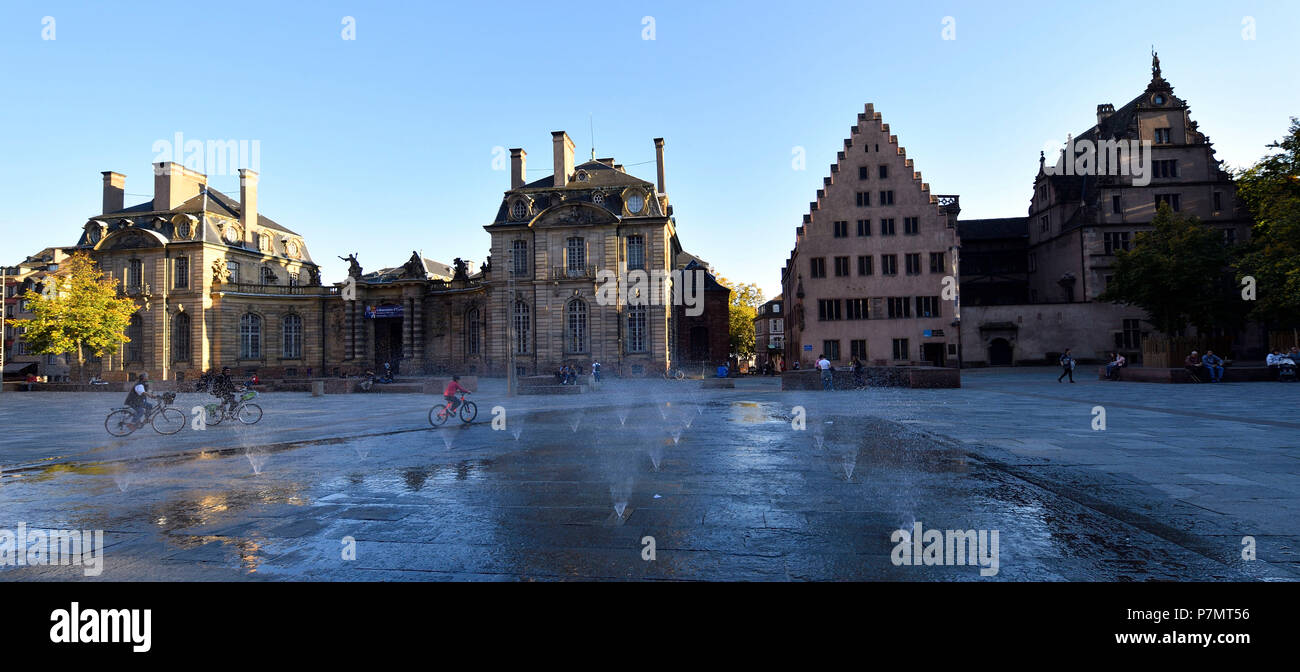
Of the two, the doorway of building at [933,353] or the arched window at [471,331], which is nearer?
the doorway of building at [933,353]

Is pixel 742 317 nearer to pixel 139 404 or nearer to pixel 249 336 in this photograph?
pixel 249 336

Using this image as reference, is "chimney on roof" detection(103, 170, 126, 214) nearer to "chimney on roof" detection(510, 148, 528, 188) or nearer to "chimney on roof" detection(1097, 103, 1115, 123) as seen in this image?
"chimney on roof" detection(510, 148, 528, 188)

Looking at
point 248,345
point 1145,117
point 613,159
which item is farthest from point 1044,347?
point 248,345

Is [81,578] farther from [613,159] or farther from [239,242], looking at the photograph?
[239,242]

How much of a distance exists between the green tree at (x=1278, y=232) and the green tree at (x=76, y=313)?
76.0 m

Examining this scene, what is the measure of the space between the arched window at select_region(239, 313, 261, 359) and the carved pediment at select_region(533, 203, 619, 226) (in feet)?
98.3

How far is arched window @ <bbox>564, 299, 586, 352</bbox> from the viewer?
48.4 m

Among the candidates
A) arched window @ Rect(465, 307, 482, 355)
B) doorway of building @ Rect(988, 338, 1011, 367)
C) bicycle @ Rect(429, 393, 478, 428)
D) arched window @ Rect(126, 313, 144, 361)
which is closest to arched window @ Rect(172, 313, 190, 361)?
arched window @ Rect(126, 313, 144, 361)

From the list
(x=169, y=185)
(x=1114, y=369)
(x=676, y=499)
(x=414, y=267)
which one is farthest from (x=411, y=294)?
(x=676, y=499)

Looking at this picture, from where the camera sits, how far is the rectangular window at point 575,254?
1909 inches

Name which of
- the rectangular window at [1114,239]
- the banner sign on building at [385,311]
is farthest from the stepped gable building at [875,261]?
the banner sign on building at [385,311]

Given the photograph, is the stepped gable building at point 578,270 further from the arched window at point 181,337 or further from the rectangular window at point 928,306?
the arched window at point 181,337

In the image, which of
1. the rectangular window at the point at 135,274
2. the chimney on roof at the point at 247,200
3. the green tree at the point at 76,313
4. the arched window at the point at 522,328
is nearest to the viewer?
the green tree at the point at 76,313
